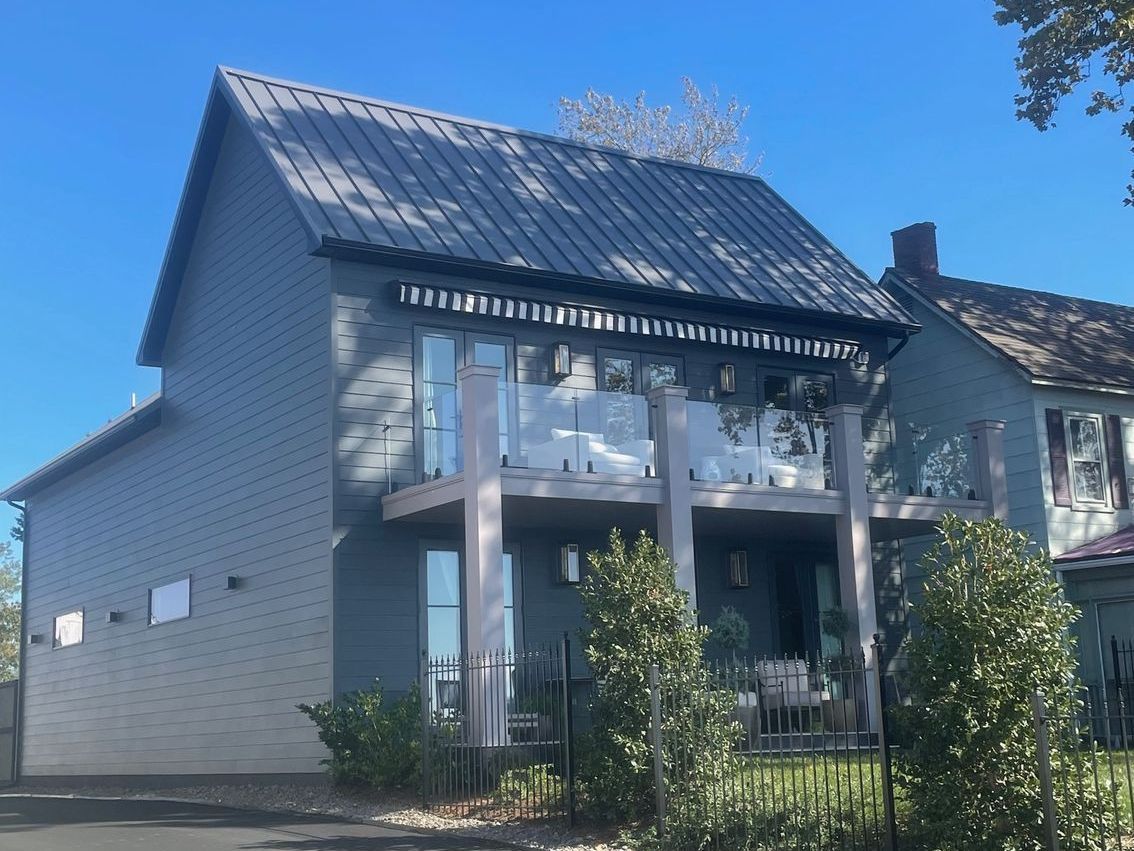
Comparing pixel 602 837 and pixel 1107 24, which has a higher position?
pixel 1107 24

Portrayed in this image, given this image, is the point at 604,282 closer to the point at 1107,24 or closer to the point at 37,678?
the point at 1107,24

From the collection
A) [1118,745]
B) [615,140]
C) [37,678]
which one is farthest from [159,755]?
[615,140]

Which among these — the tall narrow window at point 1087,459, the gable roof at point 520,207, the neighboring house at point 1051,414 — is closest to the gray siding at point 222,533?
the gable roof at point 520,207

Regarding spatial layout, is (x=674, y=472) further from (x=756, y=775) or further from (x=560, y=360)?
(x=756, y=775)

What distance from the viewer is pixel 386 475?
1839 centimetres

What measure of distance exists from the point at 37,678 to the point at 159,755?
699 cm

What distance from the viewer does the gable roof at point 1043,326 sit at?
23.7 metres

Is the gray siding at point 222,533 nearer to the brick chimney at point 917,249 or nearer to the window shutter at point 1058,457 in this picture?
the window shutter at point 1058,457

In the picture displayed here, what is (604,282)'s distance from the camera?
790 inches

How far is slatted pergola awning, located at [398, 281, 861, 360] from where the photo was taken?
61.8 ft

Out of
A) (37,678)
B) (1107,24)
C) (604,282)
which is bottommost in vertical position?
(37,678)

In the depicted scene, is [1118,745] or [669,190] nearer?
[1118,745]

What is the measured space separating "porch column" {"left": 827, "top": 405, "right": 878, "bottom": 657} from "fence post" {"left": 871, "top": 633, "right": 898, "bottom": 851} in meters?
8.49

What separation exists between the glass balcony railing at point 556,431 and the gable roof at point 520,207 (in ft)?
7.96
